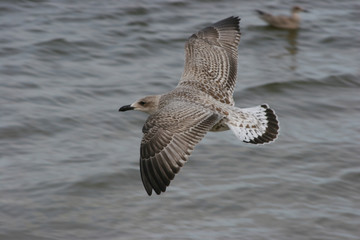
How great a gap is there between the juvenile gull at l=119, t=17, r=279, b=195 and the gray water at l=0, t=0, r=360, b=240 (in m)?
1.16

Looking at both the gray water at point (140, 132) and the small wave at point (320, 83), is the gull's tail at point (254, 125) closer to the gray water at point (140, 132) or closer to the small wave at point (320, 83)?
the gray water at point (140, 132)

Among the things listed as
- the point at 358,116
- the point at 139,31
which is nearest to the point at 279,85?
the point at 358,116

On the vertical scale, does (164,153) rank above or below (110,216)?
above

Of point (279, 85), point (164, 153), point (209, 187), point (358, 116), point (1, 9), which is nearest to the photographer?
point (164, 153)

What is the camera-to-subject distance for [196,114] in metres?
5.63

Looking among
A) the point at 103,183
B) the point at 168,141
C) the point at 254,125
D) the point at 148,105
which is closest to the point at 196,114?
the point at 168,141

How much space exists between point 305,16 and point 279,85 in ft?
11.4

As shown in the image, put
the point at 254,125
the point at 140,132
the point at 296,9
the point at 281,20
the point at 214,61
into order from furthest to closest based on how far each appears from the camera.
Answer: the point at 296,9 → the point at 281,20 → the point at 140,132 → the point at 214,61 → the point at 254,125

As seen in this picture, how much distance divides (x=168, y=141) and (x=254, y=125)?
2.88 feet

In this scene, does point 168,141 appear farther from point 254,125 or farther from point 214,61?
point 214,61

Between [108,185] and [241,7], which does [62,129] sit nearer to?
[108,185]

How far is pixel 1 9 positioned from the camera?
36.1ft

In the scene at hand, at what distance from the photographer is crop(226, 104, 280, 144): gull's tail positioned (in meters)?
5.80

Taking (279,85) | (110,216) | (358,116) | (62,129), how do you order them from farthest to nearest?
(279,85)
(358,116)
(62,129)
(110,216)
